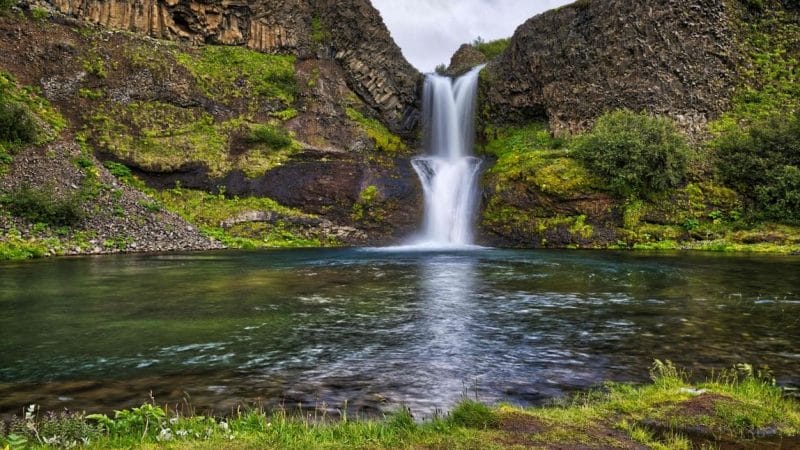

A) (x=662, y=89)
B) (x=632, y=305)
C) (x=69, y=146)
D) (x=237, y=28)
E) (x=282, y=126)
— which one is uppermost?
(x=237, y=28)

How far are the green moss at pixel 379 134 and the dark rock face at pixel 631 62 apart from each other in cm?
1370

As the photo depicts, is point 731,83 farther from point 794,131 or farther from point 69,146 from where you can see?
point 69,146

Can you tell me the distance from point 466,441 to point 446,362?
3.74 m

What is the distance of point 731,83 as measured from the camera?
43.6 meters

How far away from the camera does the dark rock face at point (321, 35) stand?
4953 centimetres

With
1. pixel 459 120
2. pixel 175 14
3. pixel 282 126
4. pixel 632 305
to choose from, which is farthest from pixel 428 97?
pixel 632 305

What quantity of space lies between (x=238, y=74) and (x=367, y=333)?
43373mm

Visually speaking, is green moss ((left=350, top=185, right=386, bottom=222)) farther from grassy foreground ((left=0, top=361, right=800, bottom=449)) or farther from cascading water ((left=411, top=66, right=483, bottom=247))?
grassy foreground ((left=0, top=361, right=800, bottom=449))

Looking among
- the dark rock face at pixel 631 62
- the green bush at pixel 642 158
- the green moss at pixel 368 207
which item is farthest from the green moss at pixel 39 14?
the green bush at pixel 642 158

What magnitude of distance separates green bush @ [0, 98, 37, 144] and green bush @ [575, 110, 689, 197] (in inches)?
1452

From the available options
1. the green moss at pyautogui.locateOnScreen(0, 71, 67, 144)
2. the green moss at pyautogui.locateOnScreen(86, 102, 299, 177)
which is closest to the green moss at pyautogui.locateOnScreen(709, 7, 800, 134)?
the green moss at pyautogui.locateOnScreen(86, 102, 299, 177)

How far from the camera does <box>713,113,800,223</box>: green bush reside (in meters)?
30.6

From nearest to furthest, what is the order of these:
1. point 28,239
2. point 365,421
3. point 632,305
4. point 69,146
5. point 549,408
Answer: point 365,421 < point 549,408 < point 632,305 < point 28,239 < point 69,146

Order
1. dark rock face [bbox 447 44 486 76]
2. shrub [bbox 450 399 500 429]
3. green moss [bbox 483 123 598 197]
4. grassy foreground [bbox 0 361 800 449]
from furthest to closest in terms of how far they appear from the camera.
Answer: dark rock face [bbox 447 44 486 76]
green moss [bbox 483 123 598 197]
shrub [bbox 450 399 500 429]
grassy foreground [bbox 0 361 800 449]
